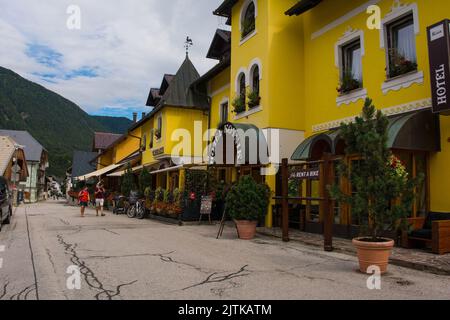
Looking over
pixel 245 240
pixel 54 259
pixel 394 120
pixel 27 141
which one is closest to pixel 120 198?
pixel 245 240

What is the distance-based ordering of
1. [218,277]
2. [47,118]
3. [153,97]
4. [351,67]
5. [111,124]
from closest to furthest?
[218,277] → [351,67] → [153,97] → [47,118] → [111,124]

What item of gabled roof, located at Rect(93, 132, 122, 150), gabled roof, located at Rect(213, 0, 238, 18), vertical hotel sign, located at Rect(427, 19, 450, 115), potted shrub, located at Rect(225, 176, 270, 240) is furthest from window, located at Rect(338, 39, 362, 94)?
gabled roof, located at Rect(93, 132, 122, 150)

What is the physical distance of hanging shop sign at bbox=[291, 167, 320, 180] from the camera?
402 inches

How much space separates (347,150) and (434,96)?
3.03m

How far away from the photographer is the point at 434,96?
8.80 m

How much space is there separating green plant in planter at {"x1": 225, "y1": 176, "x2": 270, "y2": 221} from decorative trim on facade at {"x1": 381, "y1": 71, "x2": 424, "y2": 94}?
14.2ft

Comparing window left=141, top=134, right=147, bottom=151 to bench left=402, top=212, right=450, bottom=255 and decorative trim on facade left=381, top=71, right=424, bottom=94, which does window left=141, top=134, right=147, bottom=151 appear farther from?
bench left=402, top=212, right=450, bottom=255

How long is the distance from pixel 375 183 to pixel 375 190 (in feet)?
0.39

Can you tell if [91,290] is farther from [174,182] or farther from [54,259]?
[174,182]

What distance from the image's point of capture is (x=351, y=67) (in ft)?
41.8

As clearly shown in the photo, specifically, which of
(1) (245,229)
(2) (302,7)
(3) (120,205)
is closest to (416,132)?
(1) (245,229)

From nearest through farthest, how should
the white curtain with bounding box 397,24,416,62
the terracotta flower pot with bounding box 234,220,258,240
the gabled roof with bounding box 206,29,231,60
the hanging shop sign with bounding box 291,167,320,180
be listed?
the hanging shop sign with bounding box 291,167,320,180 → the white curtain with bounding box 397,24,416,62 → the terracotta flower pot with bounding box 234,220,258,240 → the gabled roof with bounding box 206,29,231,60

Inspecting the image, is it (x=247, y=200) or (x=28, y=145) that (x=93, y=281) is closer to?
(x=247, y=200)

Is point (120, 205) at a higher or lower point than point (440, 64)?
lower
